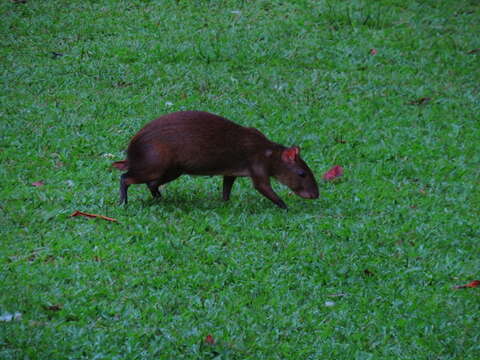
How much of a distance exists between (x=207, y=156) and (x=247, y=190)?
1013 millimetres

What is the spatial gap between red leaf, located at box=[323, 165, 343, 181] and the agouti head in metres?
0.64

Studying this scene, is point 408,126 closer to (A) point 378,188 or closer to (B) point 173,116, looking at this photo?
(A) point 378,188

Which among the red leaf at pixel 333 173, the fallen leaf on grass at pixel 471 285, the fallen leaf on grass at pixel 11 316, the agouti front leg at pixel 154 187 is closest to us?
the fallen leaf on grass at pixel 11 316

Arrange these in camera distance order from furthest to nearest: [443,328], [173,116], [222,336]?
[173,116], [443,328], [222,336]

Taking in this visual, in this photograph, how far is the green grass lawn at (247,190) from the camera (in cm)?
502

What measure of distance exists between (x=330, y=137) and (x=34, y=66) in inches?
146

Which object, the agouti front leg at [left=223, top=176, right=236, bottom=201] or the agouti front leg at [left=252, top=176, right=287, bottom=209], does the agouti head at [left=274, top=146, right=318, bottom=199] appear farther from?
the agouti front leg at [left=223, top=176, right=236, bottom=201]

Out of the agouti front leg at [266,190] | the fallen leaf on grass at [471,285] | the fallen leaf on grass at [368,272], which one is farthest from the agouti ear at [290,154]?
the fallen leaf on grass at [471,285]

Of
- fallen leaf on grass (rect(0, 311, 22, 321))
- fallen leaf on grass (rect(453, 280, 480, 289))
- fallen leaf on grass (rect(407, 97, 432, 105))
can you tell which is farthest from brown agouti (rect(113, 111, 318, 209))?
fallen leaf on grass (rect(407, 97, 432, 105))

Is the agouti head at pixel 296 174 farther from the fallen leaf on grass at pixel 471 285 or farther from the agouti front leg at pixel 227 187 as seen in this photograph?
the fallen leaf on grass at pixel 471 285

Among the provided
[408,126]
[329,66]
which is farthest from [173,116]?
[329,66]

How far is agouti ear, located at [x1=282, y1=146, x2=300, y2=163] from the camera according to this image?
23.6 ft

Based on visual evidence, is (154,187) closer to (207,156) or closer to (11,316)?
(207,156)

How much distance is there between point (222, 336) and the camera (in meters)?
4.81
